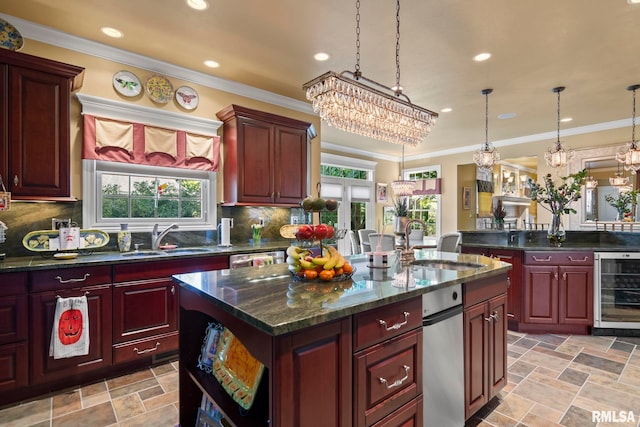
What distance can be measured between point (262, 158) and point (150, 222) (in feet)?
4.59

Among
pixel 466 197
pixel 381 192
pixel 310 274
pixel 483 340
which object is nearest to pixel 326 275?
pixel 310 274

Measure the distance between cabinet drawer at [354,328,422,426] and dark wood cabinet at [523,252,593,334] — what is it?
108 inches

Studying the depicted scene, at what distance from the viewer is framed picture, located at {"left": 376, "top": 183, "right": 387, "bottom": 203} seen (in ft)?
26.0

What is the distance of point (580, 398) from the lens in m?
2.29

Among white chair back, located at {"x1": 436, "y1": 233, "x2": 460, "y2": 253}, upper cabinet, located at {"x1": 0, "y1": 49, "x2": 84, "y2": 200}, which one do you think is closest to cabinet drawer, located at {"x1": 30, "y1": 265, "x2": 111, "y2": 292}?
upper cabinet, located at {"x1": 0, "y1": 49, "x2": 84, "y2": 200}

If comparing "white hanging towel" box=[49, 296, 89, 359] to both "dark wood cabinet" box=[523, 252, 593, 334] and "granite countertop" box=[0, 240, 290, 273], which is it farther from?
"dark wood cabinet" box=[523, 252, 593, 334]

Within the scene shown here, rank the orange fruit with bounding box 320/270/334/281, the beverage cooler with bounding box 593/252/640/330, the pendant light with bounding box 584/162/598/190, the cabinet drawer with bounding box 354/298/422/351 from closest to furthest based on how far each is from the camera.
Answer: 1. the cabinet drawer with bounding box 354/298/422/351
2. the orange fruit with bounding box 320/270/334/281
3. the beverage cooler with bounding box 593/252/640/330
4. the pendant light with bounding box 584/162/598/190

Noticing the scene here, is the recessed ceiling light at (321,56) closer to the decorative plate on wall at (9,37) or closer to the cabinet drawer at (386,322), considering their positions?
the decorative plate on wall at (9,37)

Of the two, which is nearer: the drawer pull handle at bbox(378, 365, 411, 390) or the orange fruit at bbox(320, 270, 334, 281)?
the drawer pull handle at bbox(378, 365, 411, 390)

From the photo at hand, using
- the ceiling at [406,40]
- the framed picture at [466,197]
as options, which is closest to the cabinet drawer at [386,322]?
the ceiling at [406,40]

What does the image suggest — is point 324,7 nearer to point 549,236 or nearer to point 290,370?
point 290,370

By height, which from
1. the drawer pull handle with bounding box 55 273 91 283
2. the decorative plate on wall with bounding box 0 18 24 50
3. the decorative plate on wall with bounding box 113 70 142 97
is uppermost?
the decorative plate on wall with bounding box 0 18 24 50

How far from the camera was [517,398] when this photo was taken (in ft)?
7.55

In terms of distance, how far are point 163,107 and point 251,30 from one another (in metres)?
1.33
